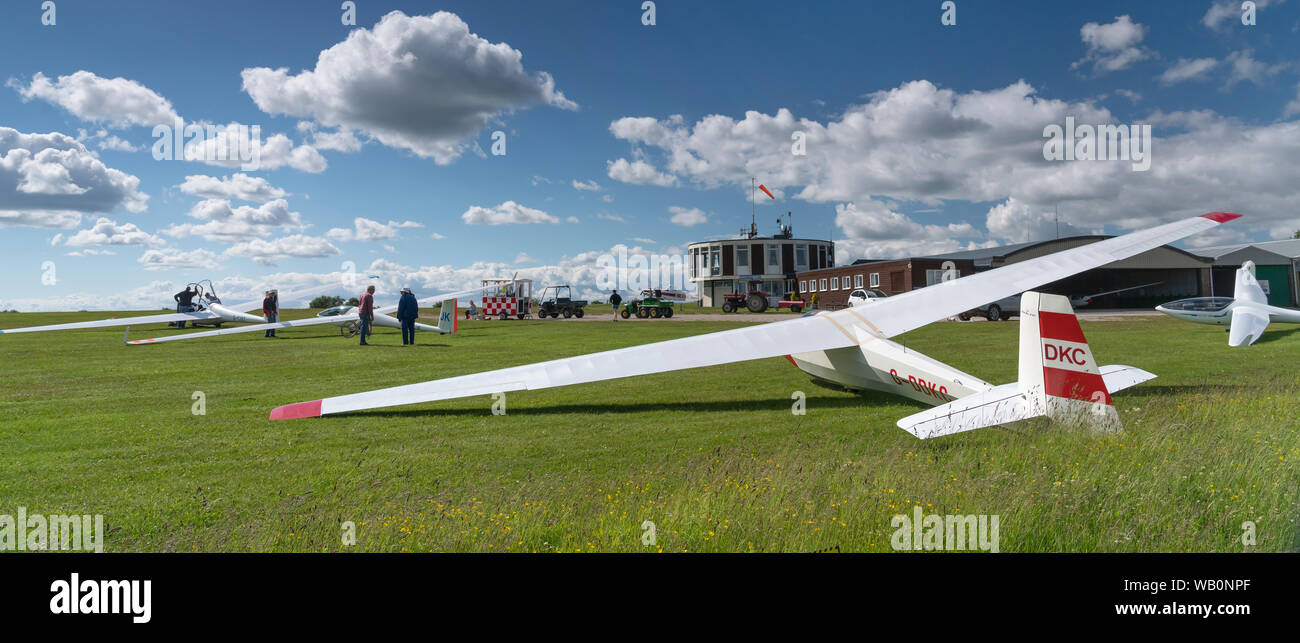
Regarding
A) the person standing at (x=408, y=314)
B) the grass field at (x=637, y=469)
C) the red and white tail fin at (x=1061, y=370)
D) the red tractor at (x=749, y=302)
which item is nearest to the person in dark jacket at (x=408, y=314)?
the person standing at (x=408, y=314)

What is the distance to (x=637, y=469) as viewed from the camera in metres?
5.55

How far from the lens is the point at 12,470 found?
5551 millimetres

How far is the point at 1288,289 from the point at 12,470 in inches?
1875

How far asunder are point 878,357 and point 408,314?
1596cm

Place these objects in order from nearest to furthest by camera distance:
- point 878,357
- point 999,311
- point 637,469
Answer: point 637,469 < point 878,357 < point 999,311

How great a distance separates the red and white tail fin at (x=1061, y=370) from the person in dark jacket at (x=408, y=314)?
707 inches

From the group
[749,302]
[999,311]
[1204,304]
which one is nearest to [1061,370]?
[1204,304]

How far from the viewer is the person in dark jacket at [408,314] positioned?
63.1 feet

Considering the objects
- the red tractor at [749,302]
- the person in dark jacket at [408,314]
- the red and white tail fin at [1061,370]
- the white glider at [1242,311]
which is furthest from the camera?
the red tractor at [749,302]

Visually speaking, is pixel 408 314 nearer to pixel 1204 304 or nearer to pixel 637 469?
pixel 637 469

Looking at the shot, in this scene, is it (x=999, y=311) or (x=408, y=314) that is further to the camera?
(x=999, y=311)

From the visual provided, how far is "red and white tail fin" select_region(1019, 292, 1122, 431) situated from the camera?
5457 millimetres

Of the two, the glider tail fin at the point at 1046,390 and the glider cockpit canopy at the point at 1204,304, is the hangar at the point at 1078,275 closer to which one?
the glider cockpit canopy at the point at 1204,304

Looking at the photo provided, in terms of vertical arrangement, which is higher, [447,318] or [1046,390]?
[447,318]
